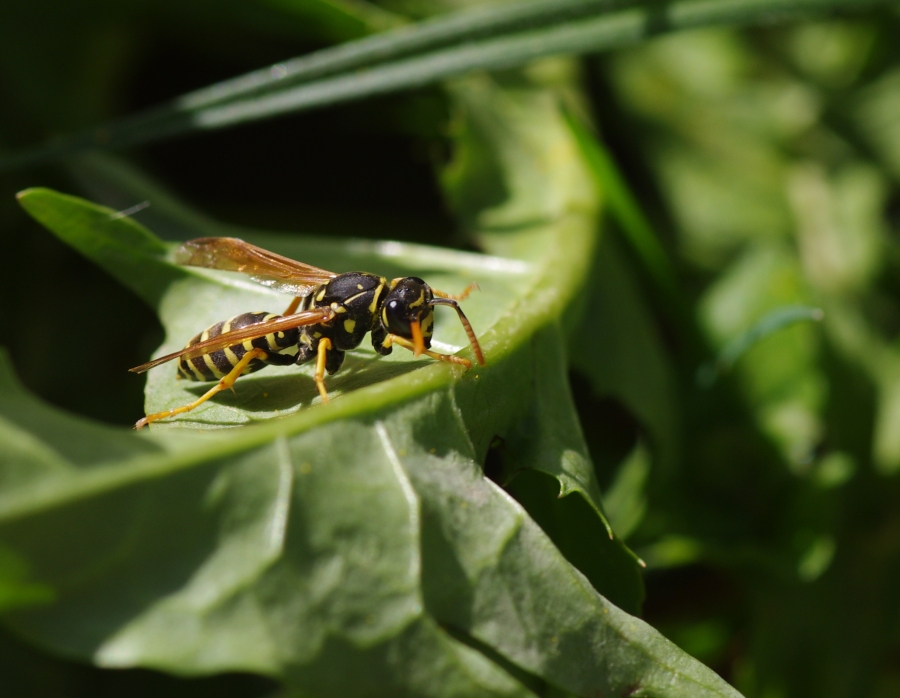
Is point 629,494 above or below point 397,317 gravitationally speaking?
below

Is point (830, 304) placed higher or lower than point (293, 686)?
lower

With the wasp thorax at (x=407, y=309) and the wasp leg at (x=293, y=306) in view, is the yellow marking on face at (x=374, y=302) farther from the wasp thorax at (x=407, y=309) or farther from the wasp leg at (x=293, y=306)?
the wasp leg at (x=293, y=306)

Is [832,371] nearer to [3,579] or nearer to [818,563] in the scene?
[818,563]

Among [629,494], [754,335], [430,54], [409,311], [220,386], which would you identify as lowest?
[629,494]

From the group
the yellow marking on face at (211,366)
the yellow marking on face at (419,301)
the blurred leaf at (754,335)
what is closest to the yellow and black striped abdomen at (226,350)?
the yellow marking on face at (211,366)

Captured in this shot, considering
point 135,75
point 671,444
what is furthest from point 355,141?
point 671,444

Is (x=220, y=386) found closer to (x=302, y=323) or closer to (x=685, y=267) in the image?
(x=302, y=323)

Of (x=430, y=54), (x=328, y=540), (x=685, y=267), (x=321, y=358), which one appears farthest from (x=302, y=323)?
(x=685, y=267)
